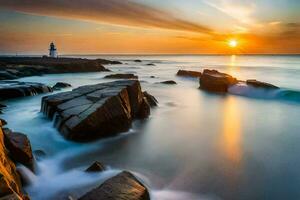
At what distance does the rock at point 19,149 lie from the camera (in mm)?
4605

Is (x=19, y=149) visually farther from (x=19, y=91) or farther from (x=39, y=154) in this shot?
(x=19, y=91)

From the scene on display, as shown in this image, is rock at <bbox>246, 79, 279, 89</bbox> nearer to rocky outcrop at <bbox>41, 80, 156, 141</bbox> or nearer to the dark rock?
rocky outcrop at <bbox>41, 80, 156, 141</bbox>

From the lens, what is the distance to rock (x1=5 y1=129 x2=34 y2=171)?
181 inches

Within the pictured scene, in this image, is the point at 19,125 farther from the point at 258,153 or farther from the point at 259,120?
the point at 259,120

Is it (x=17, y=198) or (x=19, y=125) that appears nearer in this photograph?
(x=17, y=198)

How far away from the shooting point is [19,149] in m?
4.69

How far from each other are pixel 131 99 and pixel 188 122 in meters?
2.31

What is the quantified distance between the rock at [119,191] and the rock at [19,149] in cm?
172

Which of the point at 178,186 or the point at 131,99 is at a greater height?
the point at 131,99

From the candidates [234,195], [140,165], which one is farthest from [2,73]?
[234,195]

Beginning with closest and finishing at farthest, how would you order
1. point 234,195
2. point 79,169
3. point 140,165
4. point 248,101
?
point 234,195 → point 79,169 → point 140,165 → point 248,101

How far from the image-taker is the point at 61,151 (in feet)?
21.2

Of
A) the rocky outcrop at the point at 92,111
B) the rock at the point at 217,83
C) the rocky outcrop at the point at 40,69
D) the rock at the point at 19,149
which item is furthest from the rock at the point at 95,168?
the rocky outcrop at the point at 40,69

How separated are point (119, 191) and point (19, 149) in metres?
2.09
